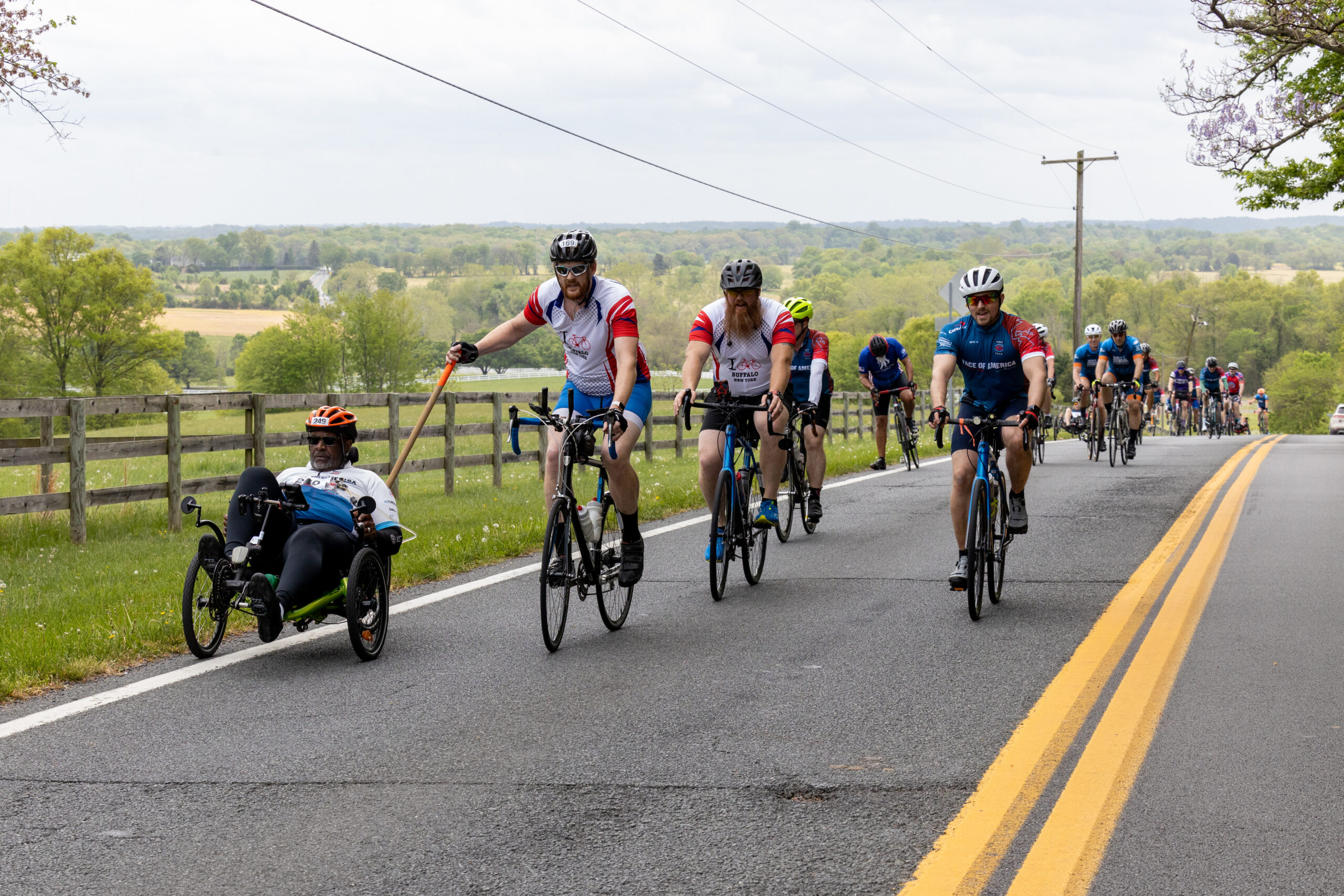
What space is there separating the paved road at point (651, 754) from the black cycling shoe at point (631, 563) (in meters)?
0.29

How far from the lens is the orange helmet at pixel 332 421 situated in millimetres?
6688

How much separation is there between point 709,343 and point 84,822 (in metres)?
5.59

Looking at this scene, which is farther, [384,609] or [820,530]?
[820,530]

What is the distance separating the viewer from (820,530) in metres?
11.6

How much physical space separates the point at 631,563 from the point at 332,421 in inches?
70.5

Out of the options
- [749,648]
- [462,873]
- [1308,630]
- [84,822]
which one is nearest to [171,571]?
[749,648]

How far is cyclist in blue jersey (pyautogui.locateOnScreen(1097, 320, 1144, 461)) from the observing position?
19.6 metres

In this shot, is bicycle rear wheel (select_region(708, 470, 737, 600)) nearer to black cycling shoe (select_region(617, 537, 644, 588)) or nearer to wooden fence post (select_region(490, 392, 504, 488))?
black cycling shoe (select_region(617, 537, 644, 588))

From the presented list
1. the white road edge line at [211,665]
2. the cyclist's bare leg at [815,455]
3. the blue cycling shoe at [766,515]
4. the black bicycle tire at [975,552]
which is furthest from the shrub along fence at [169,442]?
the black bicycle tire at [975,552]

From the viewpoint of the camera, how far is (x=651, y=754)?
15.8 ft

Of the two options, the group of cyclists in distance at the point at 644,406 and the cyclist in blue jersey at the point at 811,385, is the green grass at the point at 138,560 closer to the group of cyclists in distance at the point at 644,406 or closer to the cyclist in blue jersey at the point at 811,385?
the group of cyclists in distance at the point at 644,406

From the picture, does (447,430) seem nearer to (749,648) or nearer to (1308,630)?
(749,648)

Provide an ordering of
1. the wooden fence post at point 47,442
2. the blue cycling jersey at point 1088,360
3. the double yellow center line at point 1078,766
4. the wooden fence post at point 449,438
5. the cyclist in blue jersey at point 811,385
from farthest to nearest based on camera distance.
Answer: the blue cycling jersey at point 1088,360 → the wooden fence post at point 449,438 → the wooden fence post at point 47,442 → the cyclist in blue jersey at point 811,385 → the double yellow center line at point 1078,766

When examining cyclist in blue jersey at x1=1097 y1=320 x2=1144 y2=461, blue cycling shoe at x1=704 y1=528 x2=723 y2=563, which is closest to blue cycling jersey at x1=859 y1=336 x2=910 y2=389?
cyclist in blue jersey at x1=1097 y1=320 x2=1144 y2=461
